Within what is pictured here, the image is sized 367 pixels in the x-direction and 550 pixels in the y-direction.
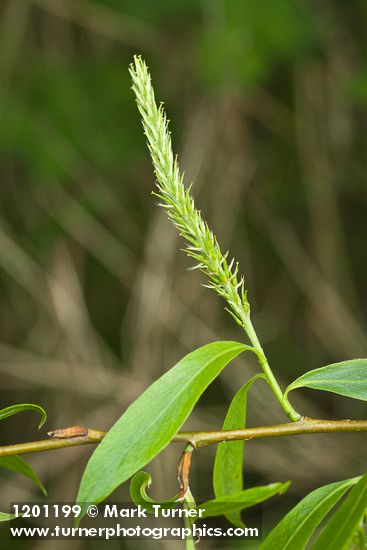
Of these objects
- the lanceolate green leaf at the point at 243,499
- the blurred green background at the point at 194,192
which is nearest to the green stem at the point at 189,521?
the lanceolate green leaf at the point at 243,499

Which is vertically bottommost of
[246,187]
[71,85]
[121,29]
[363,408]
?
→ [363,408]

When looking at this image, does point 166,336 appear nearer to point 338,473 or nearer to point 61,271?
point 61,271

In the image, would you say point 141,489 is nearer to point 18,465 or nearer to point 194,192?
point 18,465

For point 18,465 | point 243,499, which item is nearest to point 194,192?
point 18,465

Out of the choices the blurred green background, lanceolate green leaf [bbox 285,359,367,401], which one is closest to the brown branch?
lanceolate green leaf [bbox 285,359,367,401]

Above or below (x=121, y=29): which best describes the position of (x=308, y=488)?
below

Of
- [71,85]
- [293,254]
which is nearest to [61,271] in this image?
[71,85]
